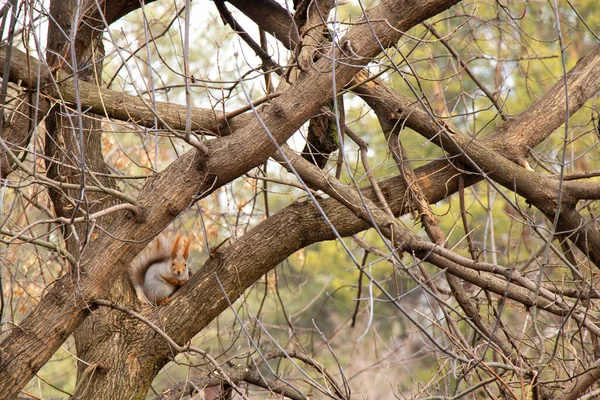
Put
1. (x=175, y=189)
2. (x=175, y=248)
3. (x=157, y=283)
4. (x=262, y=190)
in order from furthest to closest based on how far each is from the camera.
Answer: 1. (x=175, y=248)
2. (x=157, y=283)
3. (x=262, y=190)
4. (x=175, y=189)

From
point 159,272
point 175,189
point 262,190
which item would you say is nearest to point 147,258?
point 159,272

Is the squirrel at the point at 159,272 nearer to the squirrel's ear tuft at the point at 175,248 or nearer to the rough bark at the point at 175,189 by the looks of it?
the squirrel's ear tuft at the point at 175,248

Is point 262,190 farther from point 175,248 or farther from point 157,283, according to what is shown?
point 157,283

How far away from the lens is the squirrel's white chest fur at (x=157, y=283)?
386 centimetres

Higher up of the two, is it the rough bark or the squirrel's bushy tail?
the squirrel's bushy tail

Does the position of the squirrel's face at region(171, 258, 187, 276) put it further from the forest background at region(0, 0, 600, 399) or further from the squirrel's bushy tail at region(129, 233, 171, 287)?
the forest background at region(0, 0, 600, 399)

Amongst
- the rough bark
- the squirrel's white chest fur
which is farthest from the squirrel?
the rough bark

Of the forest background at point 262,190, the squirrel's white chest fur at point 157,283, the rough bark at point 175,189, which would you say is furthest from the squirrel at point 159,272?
the rough bark at point 175,189

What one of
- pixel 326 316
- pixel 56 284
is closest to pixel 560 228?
pixel 56 284

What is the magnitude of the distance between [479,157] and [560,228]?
599 millimetres

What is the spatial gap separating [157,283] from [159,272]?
62 mm

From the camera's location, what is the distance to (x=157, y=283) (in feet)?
12.8

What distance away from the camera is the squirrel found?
12.7 feet

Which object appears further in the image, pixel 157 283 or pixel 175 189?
pixel 157 283
